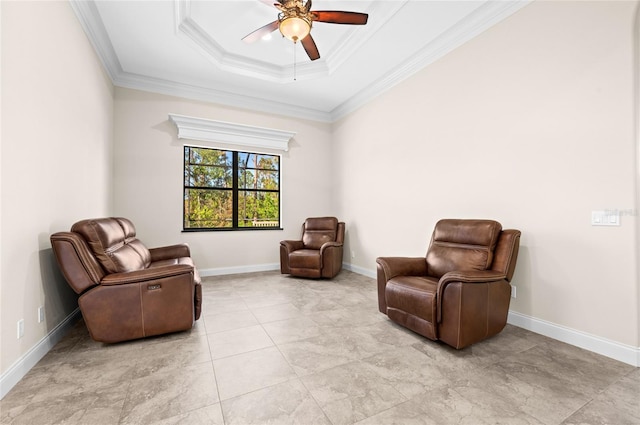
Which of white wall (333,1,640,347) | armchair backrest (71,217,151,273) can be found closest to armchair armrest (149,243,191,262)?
armchair backrest (71,217,151,273)

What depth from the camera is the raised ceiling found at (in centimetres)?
291

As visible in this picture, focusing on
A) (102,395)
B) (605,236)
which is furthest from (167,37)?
(605,236)

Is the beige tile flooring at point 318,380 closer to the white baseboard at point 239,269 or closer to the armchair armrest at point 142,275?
the armchair armrest at point 142,275

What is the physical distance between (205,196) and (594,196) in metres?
4.90

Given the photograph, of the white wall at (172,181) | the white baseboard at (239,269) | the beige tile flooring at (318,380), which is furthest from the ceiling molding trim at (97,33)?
the white baseboard at (239,269)

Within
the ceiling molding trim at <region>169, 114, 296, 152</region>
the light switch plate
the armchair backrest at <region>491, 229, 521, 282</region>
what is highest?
the ceiling molding trim at <region>169, 114, 296, 152</region>

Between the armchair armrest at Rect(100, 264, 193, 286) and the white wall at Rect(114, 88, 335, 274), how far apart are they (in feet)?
7.57

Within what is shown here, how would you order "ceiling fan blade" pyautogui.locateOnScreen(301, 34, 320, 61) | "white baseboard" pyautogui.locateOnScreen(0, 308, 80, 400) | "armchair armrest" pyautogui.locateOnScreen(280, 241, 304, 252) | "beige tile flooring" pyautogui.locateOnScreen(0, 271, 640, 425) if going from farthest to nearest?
"armchair armrest" pyautogui.locateOnScreen(280, 241, 304, 252) → "ceiling fan blade" pyautogui.locateOnScreen(301, 34, 320, 61) → "white baseboard" pyautogui.locateOnScreen(0, 308, 80, 400) → "beige tile flooring" pyautogui.locateOnScreen(0, 271, 640, 425)

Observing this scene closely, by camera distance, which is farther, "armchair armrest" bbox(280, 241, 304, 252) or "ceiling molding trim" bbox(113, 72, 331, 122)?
"armchair armrest" bbox(280, 241, 304, 252)

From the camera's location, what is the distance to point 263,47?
3750mm

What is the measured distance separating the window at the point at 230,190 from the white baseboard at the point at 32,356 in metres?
2.29

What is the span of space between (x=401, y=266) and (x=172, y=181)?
12.3ft

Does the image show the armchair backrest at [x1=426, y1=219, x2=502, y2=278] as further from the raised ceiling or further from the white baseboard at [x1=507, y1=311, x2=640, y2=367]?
the raised ceiling

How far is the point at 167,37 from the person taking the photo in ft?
11.0
